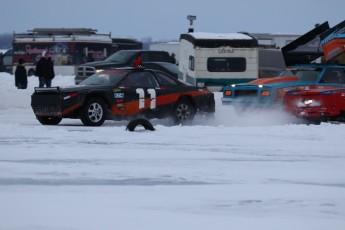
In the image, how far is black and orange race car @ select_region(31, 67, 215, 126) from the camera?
16797 mm

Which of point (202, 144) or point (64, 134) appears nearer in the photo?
point (202, 144)

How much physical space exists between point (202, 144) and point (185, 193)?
513 centimetres

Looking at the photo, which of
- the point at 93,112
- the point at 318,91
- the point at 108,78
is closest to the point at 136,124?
the point at 93,112

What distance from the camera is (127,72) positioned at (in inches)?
705

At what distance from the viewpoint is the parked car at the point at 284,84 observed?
18.2 m

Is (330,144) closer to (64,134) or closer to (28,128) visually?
(64,134)

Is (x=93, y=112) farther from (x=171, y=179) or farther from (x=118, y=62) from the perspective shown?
(x=118, y=62)

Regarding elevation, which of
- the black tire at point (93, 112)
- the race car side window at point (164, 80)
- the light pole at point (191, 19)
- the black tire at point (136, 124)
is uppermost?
the light pole at point (191, 19)

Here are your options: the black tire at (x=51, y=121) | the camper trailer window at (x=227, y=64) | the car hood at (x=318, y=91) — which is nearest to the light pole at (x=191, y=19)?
the camper trailer window at (x=227, y=64)

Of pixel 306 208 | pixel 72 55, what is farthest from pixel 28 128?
pixel 72 55

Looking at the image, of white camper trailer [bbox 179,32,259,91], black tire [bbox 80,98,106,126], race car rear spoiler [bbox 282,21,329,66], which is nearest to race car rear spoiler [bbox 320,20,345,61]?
race car rear spoiler [bbox 282,21,329,66]

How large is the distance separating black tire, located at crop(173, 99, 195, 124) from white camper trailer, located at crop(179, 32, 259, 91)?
9.53 metres

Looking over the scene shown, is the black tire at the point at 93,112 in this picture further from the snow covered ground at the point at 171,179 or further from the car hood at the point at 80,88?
the snow covered ground at the point at 171,179

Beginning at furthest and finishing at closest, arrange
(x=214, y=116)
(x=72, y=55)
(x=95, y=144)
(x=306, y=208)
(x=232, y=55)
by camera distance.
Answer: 1. (x=72, y=55)
2. (x=232, y=55)
3. (x=214, y=116)
4. (x=95, y=144)
5. (x=306, y=208)
